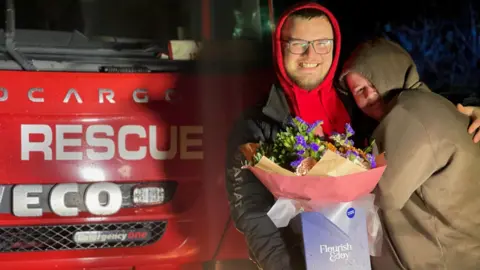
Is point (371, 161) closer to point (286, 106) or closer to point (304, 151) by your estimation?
point (304, 151)

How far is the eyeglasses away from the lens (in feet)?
8.29

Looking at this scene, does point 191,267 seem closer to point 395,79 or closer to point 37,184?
point 37,184

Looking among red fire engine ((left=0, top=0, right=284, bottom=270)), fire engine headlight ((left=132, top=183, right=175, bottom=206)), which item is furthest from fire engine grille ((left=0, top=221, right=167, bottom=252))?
fire engine headlight ((left=132, top=183, right=175, bottom=206))

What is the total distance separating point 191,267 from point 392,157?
51.7 inches

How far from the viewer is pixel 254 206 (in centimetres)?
247

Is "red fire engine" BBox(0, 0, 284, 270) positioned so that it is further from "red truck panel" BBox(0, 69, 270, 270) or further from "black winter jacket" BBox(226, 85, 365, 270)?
"black winter jacket" BBox(226, 85, 365, 270)

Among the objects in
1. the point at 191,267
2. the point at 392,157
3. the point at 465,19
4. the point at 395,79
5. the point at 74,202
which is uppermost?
the point at 465,19

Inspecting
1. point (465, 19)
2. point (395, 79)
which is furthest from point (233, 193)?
point (465, 19)

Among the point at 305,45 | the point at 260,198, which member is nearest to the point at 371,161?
the point at 260,198

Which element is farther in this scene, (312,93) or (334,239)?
(312,93)

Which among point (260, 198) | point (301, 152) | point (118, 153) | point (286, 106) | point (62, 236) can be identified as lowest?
point (62, 236)

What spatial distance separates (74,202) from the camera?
9.54ft

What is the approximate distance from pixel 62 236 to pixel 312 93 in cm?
137

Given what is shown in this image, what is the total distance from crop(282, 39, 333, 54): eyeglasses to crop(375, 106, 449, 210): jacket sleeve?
1.41 feet
